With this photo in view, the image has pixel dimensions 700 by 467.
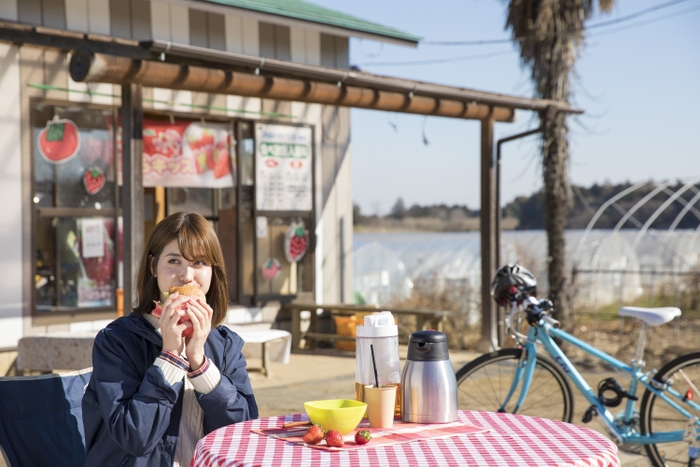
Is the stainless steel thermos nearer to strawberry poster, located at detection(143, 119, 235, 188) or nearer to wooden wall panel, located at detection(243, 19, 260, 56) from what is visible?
strawberry poster, located at detection(143, 119, 235, 188)

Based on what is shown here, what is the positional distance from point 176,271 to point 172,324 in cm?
29

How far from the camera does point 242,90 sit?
623 cm

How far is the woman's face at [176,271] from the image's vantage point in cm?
243

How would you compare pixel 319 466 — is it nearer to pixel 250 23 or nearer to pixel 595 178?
pixel 250 23

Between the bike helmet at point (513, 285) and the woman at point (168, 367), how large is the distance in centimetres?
221

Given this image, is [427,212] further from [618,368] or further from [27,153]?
[618,368]

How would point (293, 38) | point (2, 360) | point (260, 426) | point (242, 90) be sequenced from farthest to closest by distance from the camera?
1. point (293, 38)
2. point (2, 360)
3. point (242, 90)
4. point (260, 426)

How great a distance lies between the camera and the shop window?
7238 mm

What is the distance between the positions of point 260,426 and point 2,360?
5.36 m

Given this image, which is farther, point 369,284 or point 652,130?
point 652,130

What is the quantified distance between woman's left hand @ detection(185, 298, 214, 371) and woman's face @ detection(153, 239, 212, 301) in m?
0.21

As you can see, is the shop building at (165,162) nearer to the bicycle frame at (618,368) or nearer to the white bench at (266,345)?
the white bench at (266,345)

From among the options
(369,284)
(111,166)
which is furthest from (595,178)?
(111,166)

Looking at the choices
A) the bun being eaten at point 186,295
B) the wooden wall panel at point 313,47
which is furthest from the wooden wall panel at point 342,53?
the bun being eaten at point 186,295
